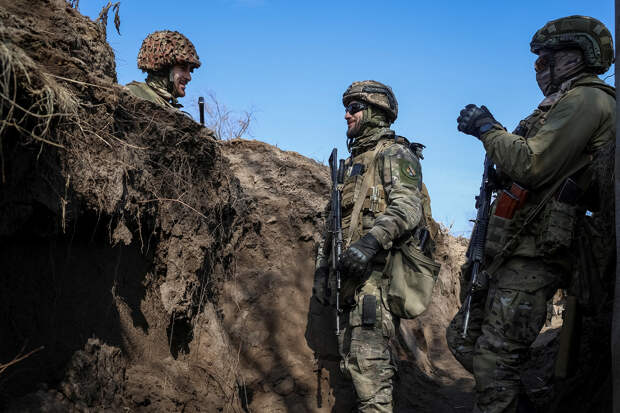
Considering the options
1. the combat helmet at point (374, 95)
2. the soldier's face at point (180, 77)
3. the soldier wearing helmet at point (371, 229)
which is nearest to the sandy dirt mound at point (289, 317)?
the soldier wearing helmet at point (371, 229)

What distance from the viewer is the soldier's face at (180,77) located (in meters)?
5.76

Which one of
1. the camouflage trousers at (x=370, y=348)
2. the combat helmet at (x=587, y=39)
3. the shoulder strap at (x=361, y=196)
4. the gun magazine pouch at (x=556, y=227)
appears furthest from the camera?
the shoulder strap at (x=361, y=196)

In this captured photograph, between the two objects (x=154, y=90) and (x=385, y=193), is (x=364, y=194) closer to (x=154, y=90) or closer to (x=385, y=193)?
(x=385, y=193)

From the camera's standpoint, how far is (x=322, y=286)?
4941 millimetres

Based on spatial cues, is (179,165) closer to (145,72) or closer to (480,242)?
(145,72)

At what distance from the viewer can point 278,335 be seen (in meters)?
6.02

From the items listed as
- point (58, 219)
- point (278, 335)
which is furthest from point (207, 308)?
point (58, 219)

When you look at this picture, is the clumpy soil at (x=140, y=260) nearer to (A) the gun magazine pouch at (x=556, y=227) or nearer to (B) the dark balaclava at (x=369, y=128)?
Answer: (A) the gun magazine pouch at (x=556, y=227)

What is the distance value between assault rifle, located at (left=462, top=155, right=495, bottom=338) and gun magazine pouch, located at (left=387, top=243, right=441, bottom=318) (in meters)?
0.44

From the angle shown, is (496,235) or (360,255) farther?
(360,255)

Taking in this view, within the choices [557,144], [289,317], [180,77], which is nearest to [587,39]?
[557,144]

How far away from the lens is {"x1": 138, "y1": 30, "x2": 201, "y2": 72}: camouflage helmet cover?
5664 mm

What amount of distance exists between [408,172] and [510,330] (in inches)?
60.7

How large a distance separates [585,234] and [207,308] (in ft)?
10.1
